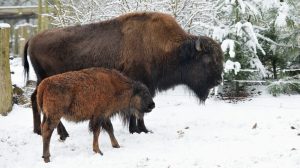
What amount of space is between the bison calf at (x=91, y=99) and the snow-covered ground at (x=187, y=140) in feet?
1.34

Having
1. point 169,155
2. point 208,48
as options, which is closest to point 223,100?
point 208,48

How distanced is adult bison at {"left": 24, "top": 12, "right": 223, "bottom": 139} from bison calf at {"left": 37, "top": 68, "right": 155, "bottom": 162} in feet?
3.67

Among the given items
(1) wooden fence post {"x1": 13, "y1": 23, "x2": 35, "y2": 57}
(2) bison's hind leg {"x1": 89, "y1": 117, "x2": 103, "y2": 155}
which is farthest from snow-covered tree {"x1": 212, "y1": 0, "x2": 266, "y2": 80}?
(1) wooden fence post {"x1": 13, "y1": 23, "x2": 35, "y2": 57}

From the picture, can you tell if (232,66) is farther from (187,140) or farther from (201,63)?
(187,140)

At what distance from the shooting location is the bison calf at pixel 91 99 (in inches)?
265

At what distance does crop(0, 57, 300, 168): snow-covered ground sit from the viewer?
6461mm

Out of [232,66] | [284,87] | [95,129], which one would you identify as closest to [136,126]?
[95,129]

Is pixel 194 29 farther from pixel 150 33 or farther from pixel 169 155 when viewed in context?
pixel 169 155

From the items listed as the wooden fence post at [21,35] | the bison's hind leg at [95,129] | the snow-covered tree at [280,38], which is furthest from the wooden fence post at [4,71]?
the wooden fence post at [21,35]

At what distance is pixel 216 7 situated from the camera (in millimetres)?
11031

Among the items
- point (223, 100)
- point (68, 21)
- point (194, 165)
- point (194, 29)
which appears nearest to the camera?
point (194, 165)

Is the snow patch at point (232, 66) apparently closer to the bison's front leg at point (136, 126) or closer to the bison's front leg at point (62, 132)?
the bison's front leg at point (136, 126)

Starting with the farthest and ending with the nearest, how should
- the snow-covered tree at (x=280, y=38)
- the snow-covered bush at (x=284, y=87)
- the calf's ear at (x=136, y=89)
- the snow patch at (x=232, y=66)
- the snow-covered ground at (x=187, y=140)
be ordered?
the snow-covered tree at (x=280, y=38), the snow-covered bush at (x=284, y=87), the snow patch at (x=232, y=66), the calf's ear at (x=136, y=89), the snow-covered ground at (x=187, y=140)

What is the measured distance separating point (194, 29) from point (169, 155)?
18.7 ft
